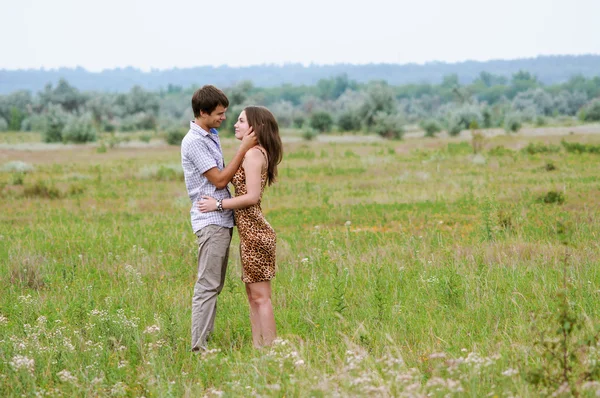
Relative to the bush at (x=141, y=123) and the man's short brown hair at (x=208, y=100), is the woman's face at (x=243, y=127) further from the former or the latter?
the bush at (x=141, y=123)

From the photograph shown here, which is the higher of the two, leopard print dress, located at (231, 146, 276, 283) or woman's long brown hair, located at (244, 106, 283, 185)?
woman's long brown hair, located at (244, 106, 283, 185)

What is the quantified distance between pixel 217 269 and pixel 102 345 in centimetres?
112

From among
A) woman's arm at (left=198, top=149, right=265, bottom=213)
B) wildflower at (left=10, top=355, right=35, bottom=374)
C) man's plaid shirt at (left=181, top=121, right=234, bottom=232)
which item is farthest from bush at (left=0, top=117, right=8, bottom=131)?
wildflower at (left=10, top=355, right=35, bottom=374)

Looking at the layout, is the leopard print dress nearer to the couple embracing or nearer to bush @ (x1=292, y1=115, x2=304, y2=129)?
the couple embracing

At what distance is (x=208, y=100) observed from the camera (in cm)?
→ 605

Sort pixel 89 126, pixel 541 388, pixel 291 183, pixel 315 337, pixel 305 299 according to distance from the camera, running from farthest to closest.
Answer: pixel 89 126, pixel 291 183, pixel 305 299, pixel 315 337, pixel 541 388

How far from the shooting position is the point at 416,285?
8.18 metres

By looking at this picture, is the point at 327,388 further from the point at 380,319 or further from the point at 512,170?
the point at 512,170

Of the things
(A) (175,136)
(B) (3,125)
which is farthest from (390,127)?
(B) (3,125)

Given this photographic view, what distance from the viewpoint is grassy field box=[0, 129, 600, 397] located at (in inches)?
201

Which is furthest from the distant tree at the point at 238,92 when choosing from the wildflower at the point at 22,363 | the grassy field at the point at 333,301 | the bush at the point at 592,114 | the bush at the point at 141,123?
the wildflower at the point at 22,363

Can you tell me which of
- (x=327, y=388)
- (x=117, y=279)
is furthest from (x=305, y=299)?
(x=327, y=388)

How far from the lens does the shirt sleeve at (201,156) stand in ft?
19.9

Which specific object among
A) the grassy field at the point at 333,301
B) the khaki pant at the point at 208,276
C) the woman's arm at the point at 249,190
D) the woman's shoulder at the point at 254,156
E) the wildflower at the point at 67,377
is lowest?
the grassy field at the point at 333,301
